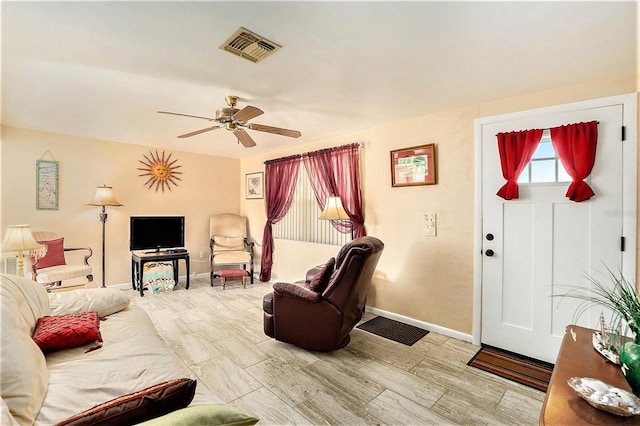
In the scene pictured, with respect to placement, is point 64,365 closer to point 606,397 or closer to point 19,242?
point 19,242

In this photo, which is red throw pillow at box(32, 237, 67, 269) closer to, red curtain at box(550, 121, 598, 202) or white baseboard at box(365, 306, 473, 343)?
white baseboard at box(365, 306, 473, 343)

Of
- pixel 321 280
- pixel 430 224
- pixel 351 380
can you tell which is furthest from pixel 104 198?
pixel 430 224

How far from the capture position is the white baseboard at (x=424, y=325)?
3.02m

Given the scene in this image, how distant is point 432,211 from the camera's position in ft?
10.7

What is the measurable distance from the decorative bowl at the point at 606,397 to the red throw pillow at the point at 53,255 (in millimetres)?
5275

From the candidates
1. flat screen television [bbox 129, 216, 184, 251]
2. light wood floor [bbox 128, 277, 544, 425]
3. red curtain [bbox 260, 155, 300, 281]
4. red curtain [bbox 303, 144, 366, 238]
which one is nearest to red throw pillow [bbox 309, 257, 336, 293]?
light wood floor [bbox 128, 277, 544, 425]

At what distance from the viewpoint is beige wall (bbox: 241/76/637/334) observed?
2959 mm

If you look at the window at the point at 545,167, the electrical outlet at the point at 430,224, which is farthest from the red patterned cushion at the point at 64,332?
the window at the point at 545,167

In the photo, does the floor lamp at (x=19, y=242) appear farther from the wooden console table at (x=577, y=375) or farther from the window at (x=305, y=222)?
the wooden console table at (x=577, y=375)

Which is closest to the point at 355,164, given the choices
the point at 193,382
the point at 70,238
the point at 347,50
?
the point at 347,50

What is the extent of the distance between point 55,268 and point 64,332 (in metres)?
2.88

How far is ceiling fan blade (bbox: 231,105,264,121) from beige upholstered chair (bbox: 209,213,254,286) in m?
3.06

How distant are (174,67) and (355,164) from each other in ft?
7.65

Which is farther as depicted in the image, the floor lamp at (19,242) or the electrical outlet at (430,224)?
the electrical outlet at (430,224)
